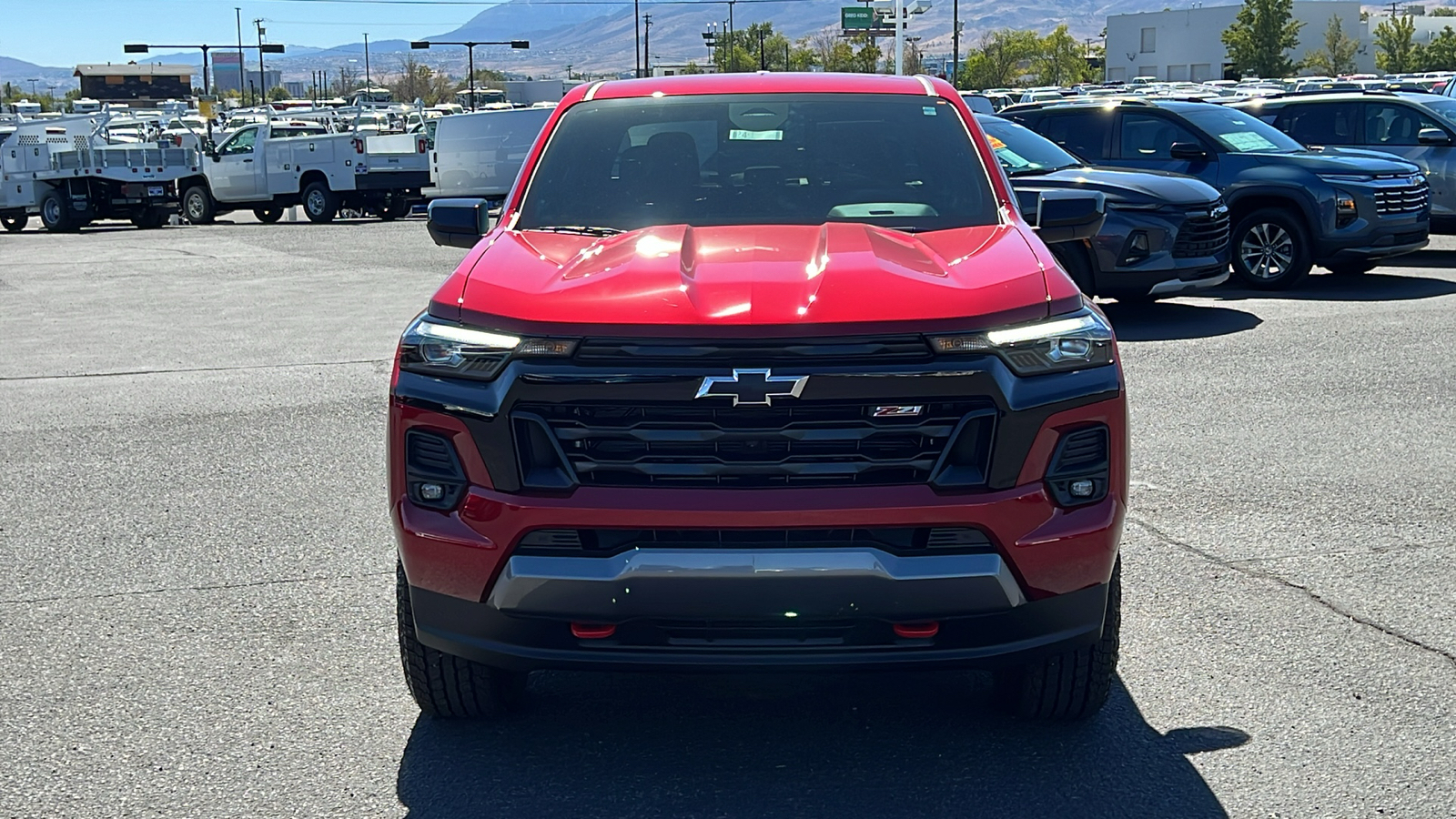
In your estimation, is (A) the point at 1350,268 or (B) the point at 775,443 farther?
(A) the point at 1350,268

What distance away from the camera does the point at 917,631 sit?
3.68 meters

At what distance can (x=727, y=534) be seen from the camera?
3.58 metres

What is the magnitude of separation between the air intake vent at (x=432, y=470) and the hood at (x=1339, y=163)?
12105mm

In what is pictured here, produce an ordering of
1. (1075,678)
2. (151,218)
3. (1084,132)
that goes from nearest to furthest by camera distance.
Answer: (1075,678) < (1084,132) < (151,218)

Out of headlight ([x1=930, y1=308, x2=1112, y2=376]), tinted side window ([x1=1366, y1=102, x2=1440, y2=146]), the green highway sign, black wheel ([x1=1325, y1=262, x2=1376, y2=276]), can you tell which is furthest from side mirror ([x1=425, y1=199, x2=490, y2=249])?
the green highway sign

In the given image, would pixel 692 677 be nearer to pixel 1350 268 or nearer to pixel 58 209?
pixel 1350 268

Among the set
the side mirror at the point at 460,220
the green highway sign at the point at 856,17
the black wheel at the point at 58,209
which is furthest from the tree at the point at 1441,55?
the side mirror at the point at 460,220

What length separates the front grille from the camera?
1401cm

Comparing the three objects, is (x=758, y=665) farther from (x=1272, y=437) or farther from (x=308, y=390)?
(x=308, y=390)

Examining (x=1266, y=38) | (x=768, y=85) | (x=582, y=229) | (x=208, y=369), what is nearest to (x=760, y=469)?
(x=582, y=229)

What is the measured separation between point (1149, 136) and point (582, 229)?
11271 millimetres

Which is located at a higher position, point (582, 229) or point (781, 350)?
point (582, 229)

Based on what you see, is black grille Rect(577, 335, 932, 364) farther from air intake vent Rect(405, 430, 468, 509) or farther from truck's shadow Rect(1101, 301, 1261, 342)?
truck's shadow Rect(1101, 301, 1261, 342)

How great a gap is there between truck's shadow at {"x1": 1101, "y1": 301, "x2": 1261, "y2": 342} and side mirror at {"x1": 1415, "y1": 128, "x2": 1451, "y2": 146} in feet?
15.8
